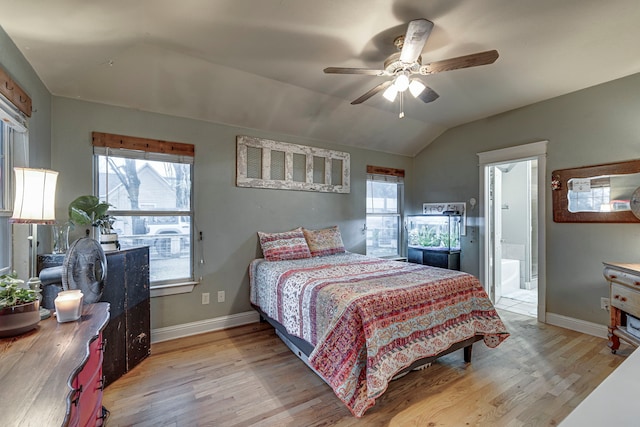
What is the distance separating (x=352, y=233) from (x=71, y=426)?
367 cm

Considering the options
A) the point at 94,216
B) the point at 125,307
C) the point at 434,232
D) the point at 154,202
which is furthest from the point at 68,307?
the point at 434,232

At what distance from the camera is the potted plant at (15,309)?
112 centimetres

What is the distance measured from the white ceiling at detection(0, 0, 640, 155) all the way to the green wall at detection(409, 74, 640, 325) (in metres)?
0.21

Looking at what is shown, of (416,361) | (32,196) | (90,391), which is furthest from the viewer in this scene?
(416,361)

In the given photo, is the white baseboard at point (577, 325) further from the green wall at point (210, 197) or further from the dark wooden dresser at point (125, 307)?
the dark wooden dresser at point (125, 307)

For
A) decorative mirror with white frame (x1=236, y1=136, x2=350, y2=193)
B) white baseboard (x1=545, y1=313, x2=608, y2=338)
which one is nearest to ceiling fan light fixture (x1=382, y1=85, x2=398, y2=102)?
decorative mirror with white frame (x1=236, y1=136, x2=350, y2=193)

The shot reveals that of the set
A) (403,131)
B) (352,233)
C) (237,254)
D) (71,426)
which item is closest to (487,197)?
(403,131)

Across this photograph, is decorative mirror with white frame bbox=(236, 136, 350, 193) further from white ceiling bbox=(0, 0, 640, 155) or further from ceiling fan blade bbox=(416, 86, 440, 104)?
ceiling fan blade bbox=(416, 86, 440, 104)

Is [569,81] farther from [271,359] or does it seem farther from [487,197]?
[271,359]

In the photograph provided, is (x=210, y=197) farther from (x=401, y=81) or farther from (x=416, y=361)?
(x=416, y=361)

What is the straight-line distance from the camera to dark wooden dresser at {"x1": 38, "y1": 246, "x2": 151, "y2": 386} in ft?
7.02

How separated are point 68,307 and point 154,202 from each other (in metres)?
1.81

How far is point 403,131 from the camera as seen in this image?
429 centimetres

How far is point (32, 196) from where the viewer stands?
1.39 m
